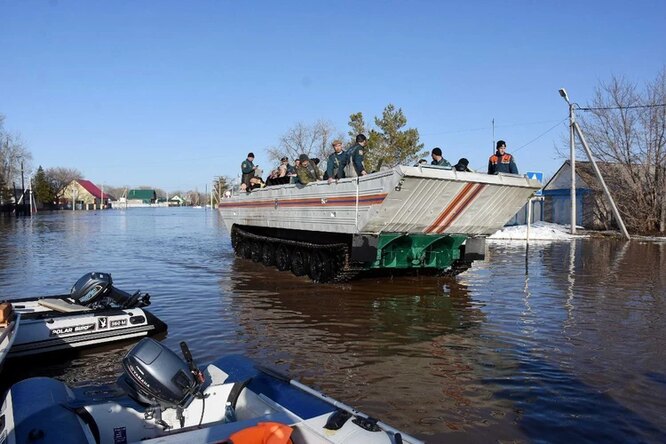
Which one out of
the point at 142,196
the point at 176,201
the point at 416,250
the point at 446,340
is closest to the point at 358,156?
the point at 416,250

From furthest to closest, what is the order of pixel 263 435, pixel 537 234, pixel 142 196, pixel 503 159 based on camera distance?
pixel 142 196, pixel 537 234, pixel 503 159, pixel 263 435

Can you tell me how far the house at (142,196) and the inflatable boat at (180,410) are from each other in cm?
15609

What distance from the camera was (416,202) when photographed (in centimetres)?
977

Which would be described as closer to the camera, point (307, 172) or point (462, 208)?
point (462, 208)

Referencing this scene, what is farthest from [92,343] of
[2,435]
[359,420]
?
[359,420]

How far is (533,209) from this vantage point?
37.2m

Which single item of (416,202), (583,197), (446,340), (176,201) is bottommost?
(446,340)

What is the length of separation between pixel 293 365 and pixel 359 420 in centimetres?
297

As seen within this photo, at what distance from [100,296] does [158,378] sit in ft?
14.5

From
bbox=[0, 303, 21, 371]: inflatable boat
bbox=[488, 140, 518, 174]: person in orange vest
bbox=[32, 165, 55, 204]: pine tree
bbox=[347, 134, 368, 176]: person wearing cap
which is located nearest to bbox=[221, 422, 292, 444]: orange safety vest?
bbox=[0, 303, 21, 371]: inflatable boat

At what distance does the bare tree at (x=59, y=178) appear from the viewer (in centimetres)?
8438

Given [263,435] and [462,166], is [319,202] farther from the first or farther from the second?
[263,435]

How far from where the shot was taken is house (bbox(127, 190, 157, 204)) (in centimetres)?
15380

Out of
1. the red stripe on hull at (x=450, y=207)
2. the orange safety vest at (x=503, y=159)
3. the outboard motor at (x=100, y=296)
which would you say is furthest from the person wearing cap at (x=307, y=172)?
the outboard motor at (x=100, y=296)
